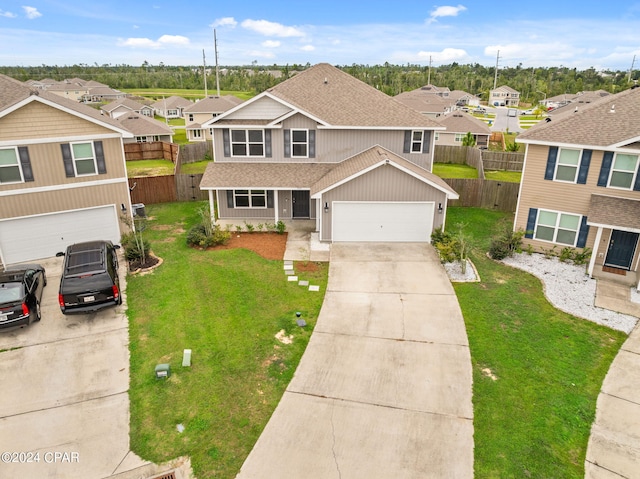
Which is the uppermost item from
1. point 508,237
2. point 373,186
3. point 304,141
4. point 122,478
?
point 304,141

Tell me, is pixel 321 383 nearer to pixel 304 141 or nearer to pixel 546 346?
pixel 546 346

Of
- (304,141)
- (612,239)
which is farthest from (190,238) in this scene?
(612,239)

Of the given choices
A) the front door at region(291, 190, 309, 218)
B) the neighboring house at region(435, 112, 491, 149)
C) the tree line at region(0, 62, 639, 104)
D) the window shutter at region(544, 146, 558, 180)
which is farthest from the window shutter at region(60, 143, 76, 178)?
the tree line at region(0, 62, 639, 104)

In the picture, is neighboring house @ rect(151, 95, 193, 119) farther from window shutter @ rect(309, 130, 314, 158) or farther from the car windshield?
the car windshield

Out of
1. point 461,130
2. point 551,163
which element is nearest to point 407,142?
point 551,163

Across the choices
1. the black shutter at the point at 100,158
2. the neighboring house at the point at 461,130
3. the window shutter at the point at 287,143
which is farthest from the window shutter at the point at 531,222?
the neighboring house at the point at 461,130

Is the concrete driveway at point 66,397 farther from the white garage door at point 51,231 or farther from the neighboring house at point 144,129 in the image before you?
the neighboring house at point 144,129

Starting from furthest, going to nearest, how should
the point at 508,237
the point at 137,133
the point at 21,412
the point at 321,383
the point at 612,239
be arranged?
the point at 137,133, the point at 508,237, the point at 612,239, the point at 321,383, the point at 21,412
